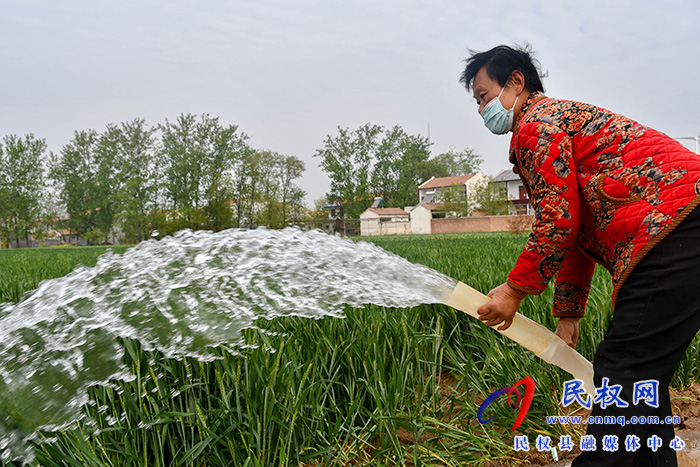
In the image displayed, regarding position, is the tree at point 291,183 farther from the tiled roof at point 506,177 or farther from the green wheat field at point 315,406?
the green wheat field at point 315,406

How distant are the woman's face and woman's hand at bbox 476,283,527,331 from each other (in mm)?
757

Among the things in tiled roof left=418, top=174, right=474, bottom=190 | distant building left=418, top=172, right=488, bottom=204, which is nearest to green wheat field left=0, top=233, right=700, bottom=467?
distant building left=418, top=172, right=488, bottom=204

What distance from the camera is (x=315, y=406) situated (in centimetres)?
207

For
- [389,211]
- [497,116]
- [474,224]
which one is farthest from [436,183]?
[497,116]

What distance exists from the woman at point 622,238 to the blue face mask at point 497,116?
0.47 feet

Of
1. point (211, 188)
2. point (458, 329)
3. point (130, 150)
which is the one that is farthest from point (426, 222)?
point (458, 329)

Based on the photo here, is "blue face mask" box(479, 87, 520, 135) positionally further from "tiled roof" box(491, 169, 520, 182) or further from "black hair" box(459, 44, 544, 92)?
"tiled roof" box(491, 169, 520, 182)

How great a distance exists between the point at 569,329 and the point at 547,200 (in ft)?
2.79

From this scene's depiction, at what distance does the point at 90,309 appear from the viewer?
82.2 inches

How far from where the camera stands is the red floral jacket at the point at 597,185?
1531 mm

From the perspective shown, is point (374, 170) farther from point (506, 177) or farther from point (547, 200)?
point (547, 200)

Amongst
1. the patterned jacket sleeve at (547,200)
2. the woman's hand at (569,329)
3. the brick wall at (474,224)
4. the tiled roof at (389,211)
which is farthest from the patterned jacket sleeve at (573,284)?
the tiled roof at (389,211)

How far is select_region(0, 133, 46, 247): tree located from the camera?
157 feet

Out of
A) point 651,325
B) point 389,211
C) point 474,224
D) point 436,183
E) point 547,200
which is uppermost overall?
point 436,183
